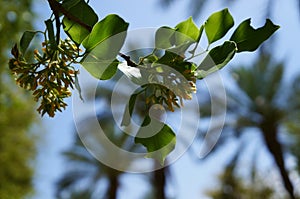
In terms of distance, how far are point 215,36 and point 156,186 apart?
28.5ft

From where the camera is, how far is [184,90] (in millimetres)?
446

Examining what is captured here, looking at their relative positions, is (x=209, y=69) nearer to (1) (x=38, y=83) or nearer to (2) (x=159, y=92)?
(2) (x=159, y=92)

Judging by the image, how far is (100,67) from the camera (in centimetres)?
45

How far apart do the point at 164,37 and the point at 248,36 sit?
0.09 m

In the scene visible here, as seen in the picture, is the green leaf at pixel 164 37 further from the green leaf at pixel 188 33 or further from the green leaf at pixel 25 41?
the green leaf at pixel 25 41

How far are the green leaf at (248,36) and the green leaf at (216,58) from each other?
0.11ft

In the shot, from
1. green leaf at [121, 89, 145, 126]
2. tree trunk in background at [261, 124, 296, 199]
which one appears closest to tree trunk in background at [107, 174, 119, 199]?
tree trunk in background at [261, 124, 296, 199]

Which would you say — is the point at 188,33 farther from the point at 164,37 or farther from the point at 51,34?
the point at 51,34

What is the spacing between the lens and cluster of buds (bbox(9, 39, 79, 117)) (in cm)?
45

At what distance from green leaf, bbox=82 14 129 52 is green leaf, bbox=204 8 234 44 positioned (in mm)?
93

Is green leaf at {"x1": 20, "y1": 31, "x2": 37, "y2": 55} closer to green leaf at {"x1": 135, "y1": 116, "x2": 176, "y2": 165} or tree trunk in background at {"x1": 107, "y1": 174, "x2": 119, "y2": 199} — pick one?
green leaf at {"x1": 135, "y1": 116, "x2": 176, "y2": 165}

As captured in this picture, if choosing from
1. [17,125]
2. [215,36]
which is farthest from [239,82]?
[215,36]

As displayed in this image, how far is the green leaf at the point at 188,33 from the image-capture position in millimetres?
453

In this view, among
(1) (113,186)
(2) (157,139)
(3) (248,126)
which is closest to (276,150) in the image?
(3) (248,126)
